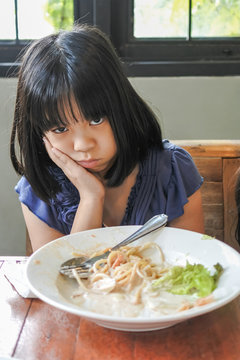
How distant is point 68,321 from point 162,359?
0.62ft

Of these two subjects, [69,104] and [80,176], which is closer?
[69,104]

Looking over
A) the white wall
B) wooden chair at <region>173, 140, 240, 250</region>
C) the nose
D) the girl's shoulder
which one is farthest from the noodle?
the white wall

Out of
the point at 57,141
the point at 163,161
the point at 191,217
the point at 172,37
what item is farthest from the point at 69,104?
the point at 172,37

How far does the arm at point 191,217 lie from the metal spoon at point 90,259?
308 millimetres

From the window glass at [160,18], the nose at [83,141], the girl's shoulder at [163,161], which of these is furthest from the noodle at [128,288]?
the window glass at [160,18]

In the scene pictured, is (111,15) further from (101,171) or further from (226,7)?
(101,171)

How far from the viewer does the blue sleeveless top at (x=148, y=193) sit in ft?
4.55

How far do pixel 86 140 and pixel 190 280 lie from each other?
42 centimetres

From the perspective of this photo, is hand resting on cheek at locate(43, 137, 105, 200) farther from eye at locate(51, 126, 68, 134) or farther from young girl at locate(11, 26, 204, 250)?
eye at locate(51, 126, 68, 134)

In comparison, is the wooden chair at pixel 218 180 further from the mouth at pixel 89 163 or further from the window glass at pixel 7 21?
the window glass at pixel 7 21

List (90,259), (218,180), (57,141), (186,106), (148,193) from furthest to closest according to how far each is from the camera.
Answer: (186,106)
(218,180)
(148,193)
(57,141)
(90,259)

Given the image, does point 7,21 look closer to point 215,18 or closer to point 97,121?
point 215,18

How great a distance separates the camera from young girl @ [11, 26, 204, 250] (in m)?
1.15

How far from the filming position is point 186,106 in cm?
224
